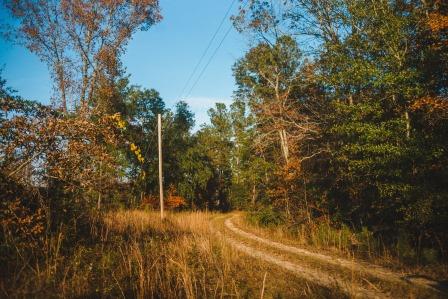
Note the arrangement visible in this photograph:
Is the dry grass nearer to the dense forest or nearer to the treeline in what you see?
the dense forest

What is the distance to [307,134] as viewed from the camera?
18078mm

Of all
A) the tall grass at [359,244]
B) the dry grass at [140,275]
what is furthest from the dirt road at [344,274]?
the tall grass at [359,244]

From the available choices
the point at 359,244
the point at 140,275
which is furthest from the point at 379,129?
the point at 140,275

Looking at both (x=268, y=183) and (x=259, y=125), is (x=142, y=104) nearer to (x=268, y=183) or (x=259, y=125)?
(x=259, y=125)

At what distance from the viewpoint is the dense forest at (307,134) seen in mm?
7152

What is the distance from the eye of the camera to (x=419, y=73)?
10617 mm

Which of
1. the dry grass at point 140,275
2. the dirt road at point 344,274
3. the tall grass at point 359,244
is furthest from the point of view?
the tall grass at point 359,244

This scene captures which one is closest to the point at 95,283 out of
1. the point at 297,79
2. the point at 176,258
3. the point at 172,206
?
the point at 176,258

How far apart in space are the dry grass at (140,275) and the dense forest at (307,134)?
476mm

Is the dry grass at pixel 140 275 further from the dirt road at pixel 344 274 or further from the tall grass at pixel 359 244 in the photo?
the tall grass at pixel 359 244

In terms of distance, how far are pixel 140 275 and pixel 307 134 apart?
1442 centimetres

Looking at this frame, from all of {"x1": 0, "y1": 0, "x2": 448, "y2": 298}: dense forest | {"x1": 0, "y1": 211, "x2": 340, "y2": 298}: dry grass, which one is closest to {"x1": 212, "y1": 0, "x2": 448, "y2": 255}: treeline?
{"x1": 0, "y1": 0, "x2": 448, "y2": 298}: dense forest

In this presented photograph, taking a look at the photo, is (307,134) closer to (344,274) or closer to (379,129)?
(379,129)

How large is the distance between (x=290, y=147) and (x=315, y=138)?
183cm
